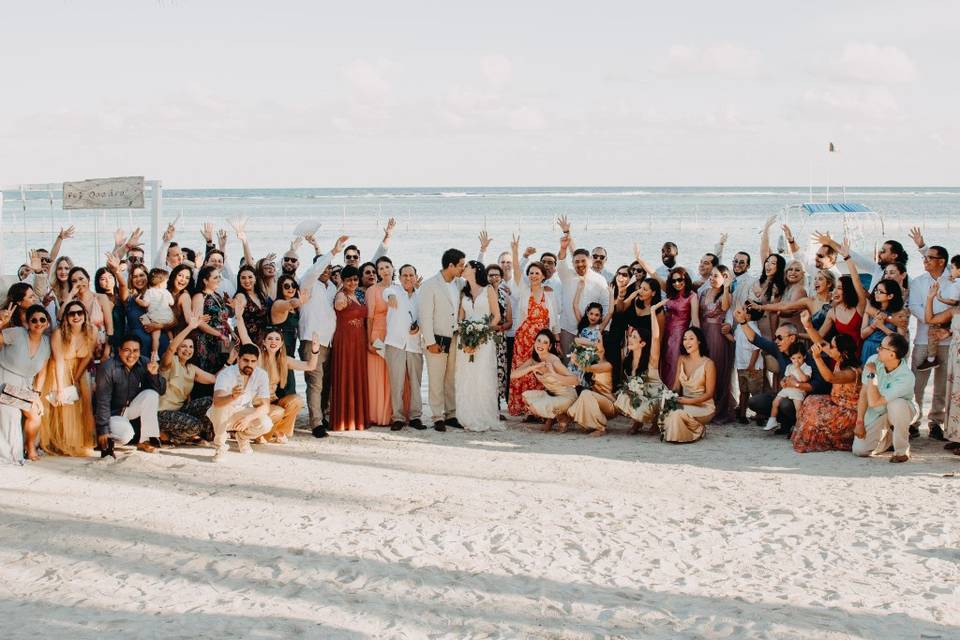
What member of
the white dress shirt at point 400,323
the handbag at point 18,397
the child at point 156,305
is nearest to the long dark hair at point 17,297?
the handbag at point 18,397

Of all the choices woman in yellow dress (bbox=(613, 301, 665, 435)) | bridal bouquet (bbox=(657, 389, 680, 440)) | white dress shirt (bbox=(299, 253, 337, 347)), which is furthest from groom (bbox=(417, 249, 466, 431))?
bridal bouquet (bbox=(657, 389, 680, 440))

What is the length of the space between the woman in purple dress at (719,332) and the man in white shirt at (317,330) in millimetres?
3560

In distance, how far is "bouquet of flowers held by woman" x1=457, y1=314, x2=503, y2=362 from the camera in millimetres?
9312

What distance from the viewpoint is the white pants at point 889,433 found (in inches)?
314

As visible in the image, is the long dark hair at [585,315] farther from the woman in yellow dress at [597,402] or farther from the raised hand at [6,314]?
the raised hand at [6,314]

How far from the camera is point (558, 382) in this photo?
30.7ft

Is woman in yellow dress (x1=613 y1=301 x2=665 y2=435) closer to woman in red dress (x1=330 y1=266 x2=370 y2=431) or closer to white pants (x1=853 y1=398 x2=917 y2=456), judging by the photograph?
white pants (x1=853 y1=398 x2=917 y2=456)

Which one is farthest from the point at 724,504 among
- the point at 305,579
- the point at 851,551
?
the point at 305,579

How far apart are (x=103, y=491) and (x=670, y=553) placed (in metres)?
4.04

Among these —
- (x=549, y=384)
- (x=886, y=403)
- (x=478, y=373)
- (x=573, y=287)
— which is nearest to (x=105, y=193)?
(x=478, y=373)

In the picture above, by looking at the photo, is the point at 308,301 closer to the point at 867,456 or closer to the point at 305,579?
the point at 305,579

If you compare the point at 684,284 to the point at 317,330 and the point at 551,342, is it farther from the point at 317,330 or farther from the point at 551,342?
the point at 317,330

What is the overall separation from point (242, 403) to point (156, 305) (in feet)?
3.91

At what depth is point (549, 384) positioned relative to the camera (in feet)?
30.8
